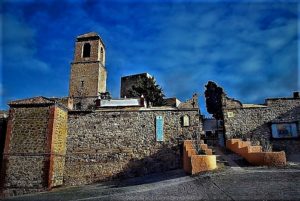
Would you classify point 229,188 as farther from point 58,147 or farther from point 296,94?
point 296,94

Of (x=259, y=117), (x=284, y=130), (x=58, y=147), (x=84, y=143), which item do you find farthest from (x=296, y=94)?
(x=58, y=147)

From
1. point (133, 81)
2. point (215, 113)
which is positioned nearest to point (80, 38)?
point (133, 81)

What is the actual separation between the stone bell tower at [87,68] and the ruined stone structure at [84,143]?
12.4 meters

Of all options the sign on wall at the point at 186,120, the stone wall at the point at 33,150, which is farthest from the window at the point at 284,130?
the stone wall at the point at 33,150

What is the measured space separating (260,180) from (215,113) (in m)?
20.8

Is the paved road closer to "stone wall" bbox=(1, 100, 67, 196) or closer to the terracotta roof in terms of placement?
"stone wall" bbox=(1, 100, 67, 196)

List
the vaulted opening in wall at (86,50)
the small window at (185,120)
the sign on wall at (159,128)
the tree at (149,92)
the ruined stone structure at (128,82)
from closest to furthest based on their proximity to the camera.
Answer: the sign on wall at (159,128), the small window at (185,120), the tree at (149,92), the vaulted opening in wall at (86,50), the ruined stone structure at (128,82)

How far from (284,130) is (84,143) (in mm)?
13793

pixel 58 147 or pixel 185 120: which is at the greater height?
pixel 185 120

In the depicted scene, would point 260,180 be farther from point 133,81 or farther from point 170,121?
point 133,81

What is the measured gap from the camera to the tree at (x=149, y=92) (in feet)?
94.0

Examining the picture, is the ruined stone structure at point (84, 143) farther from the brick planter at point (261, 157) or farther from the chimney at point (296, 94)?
the chimney at point (296, 94)

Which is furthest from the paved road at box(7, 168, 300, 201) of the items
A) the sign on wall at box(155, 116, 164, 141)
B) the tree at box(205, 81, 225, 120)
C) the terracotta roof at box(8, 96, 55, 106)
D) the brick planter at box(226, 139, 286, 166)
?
the tree at box(205, 81, 225, 120)

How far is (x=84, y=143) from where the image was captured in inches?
703
